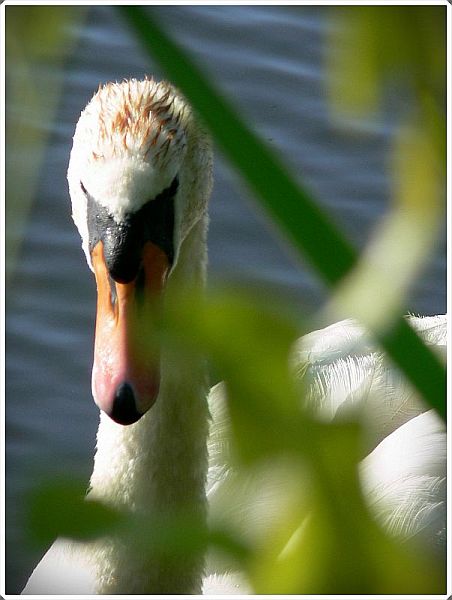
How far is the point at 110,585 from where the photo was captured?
6.88 ft

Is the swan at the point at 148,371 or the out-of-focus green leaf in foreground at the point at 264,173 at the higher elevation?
the swan at the point at 148,371

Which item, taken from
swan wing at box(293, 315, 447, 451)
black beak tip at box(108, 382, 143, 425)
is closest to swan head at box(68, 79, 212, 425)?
black beak tip at box(108, 382, 143, 425)

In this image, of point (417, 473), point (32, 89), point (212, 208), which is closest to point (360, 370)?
point (417, 473)

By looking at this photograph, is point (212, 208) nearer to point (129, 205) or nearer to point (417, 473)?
point (417, 473)

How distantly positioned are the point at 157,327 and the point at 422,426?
97.0 inches

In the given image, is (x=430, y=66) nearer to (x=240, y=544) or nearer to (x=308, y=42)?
(x=240, y=544)

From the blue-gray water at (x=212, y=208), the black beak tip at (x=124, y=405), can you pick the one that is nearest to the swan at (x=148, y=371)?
the black beak tip at (x=124, y=405)

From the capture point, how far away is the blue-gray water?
11.9 feet

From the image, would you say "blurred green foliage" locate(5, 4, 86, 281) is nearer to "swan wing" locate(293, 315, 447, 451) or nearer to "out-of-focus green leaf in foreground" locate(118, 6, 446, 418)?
"out-of-focus green leaf in foreground" locate(118, 6, 446, 418)

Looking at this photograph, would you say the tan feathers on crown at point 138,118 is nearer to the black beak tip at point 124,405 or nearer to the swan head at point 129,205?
the swan head at point 129,205

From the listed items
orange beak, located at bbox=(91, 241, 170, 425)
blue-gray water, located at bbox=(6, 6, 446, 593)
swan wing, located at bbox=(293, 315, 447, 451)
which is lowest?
orange beak, located at bbox=(91, 241, 170, 425)

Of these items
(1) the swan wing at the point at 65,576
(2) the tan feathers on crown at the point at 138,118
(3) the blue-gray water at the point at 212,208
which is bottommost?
(1) the swan wing at the point at 65,576

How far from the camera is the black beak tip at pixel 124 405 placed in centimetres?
150

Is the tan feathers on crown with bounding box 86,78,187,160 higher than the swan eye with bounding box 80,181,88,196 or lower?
higher
